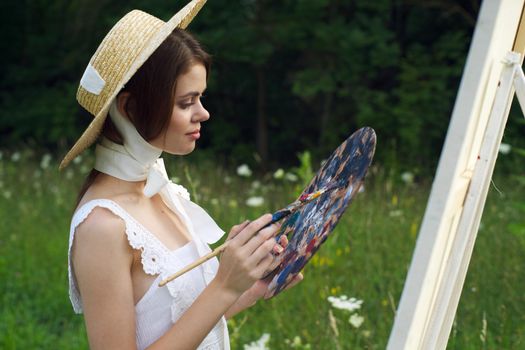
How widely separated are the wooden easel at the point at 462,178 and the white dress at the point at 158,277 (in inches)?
20.6

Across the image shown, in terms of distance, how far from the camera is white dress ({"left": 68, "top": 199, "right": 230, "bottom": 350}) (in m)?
1.66

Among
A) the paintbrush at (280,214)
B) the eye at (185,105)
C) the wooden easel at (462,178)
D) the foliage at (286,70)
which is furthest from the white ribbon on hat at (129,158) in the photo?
the foliage at (286,70)

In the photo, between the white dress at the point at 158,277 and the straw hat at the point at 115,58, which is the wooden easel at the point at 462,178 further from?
the straw hat at the point at 115,58

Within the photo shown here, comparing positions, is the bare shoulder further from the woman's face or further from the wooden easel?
the wooden easel

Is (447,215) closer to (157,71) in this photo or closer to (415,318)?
(415,318)

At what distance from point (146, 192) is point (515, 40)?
76 cm

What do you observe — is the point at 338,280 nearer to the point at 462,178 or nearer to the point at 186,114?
the point at 186,114

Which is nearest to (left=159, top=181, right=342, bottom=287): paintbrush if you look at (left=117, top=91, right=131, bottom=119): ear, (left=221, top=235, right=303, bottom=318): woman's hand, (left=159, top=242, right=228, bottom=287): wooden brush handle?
(left=159, top=242, right=228, bottom=287): wooden brush handle

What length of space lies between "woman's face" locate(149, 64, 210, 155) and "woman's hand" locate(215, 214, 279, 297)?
27cm

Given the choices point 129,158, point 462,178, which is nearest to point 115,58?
point 129,158

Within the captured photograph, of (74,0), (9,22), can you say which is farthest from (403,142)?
(9,22)

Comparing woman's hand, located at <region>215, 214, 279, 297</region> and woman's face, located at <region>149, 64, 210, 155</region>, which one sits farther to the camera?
woman's face, located at <region>149, 64, 210, 155</region>

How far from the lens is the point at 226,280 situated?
1.56 m

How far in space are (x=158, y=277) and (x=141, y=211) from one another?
0.14 metres
